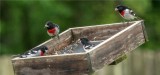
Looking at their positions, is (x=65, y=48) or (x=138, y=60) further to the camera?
(x=138, y=60)

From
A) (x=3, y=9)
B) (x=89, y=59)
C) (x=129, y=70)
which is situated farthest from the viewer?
(x=3, y=9)

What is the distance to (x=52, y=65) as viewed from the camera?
5.97 metres

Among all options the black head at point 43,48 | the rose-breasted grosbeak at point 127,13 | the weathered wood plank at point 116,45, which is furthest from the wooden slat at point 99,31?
the black head at point 43,48

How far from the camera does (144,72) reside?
11500 millimetres

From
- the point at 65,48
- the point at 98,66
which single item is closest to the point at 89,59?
the point at 98,66

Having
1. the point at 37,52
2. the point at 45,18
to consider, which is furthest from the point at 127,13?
the point at 45,18

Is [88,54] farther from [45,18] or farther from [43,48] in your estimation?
[45,18]

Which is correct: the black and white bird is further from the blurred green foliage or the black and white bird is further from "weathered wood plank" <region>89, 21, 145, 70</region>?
the blurred green foliage

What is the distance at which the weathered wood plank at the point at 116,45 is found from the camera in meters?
5.87

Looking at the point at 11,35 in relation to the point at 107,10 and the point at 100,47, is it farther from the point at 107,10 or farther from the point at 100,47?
the point at 100,47

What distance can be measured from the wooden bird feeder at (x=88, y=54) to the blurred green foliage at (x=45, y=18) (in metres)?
5.27

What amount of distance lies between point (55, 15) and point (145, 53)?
2.14m

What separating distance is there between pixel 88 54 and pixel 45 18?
6951 millimetres

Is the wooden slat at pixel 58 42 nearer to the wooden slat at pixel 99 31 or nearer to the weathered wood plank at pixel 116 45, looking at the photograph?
the wooden slat at pixel 99 31
